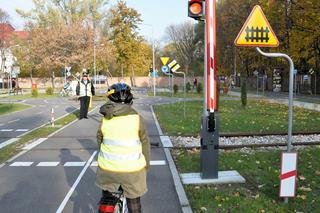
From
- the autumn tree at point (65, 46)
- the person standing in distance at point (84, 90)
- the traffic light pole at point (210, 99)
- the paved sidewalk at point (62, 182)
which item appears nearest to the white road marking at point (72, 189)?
the paved sidewalk at point (62, 182)

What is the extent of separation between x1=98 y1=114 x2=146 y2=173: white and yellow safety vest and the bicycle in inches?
9.5

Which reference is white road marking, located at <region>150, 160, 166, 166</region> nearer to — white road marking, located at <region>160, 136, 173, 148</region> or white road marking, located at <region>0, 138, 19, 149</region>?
white road marking, located at <region>160, 136, 173, 148</region>

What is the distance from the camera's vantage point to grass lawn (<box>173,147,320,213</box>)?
16.6ft

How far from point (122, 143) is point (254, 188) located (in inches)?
132

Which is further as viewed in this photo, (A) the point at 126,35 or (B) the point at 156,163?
(A) the point at 126,35

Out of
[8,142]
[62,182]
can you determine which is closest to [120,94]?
[62,182]

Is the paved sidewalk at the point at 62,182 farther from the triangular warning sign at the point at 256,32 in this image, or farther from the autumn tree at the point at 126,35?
the autumn tree at the point at 126,35

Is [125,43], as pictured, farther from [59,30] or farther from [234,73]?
[234,73]

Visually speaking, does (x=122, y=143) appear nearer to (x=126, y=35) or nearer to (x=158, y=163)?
(x=158, y=163)

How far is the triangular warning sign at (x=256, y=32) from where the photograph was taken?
5.10 metres

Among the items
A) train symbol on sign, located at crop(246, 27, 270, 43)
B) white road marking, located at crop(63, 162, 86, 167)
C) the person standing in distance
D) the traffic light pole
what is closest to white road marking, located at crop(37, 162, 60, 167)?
white road marking, located at crop(63, 162, 86, 167)

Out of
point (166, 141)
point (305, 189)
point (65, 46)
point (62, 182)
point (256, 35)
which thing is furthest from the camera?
point (65, 46)

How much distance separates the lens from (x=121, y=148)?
3451 millimetres

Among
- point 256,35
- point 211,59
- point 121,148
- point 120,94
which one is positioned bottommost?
point 121,148
